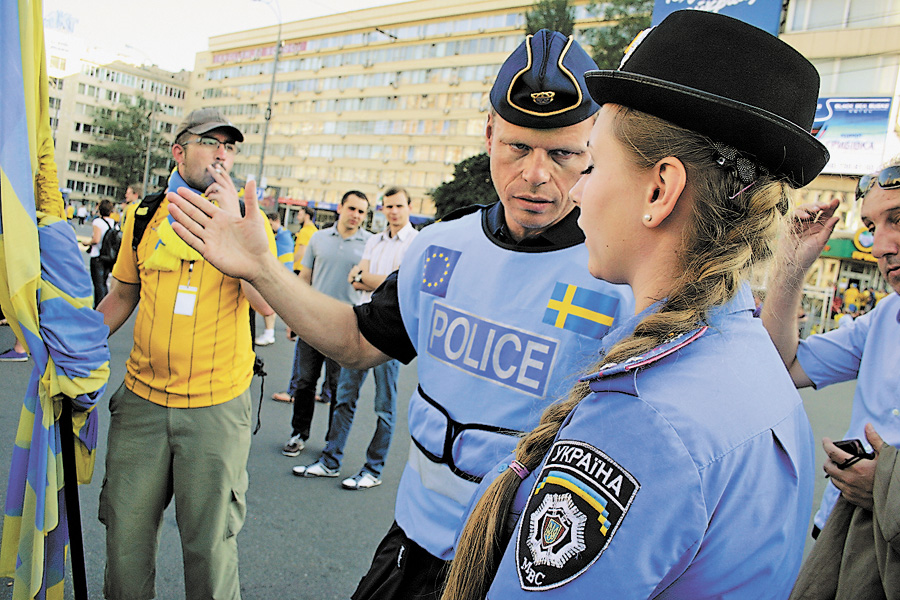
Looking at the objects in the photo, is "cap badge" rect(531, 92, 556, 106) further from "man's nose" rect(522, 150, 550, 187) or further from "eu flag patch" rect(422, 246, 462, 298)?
"eu flag patch" rect(422, 246, 462, 298)

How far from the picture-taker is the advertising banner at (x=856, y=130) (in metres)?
21.2

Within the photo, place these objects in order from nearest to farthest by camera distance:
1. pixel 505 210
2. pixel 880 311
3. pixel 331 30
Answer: pixel 505 210
pixel 880 311
pixel 331 30

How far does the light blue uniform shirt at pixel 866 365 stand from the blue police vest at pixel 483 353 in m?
1.41

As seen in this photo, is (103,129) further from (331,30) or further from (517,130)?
(517,130)

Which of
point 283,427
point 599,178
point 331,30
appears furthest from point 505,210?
point 331,30

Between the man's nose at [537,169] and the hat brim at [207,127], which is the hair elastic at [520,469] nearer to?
the man's nose at [537,169]

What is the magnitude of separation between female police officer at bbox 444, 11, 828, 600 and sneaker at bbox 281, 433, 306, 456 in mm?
4227

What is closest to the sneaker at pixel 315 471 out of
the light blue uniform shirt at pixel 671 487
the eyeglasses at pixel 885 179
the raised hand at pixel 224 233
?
the raised hand at pixel 224 233

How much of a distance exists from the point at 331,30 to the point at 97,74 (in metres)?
28.6

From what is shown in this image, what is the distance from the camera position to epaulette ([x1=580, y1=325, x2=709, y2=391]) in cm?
81

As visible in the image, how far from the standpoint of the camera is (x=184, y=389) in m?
2.59

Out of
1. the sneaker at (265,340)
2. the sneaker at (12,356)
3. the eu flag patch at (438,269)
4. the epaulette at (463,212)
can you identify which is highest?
the epaulette at (463,212)

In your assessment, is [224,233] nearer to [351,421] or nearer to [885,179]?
[885,179]

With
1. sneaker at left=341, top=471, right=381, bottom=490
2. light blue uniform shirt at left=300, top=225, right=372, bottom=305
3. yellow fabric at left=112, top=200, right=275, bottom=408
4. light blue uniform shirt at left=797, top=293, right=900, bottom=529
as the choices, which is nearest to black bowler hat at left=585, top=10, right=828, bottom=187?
light blue uniform shirt at left=797, top=293, right=900, bottom=529
